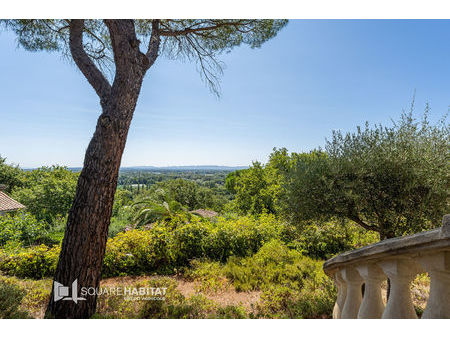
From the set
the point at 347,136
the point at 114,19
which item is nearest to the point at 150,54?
A: the point at 114,19

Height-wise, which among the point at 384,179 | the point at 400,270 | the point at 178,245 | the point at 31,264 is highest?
the point at 384,179

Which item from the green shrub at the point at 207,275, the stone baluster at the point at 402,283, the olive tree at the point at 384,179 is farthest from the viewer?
the green shrub at the point at 207,275

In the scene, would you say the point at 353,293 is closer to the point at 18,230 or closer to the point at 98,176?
the point at 98,176

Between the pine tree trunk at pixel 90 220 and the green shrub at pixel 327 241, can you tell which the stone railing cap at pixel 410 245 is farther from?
the green shrub at pixel 327 241

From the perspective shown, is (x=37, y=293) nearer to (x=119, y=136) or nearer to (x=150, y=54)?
(x=119, y=136)

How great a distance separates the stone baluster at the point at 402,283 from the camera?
101cm

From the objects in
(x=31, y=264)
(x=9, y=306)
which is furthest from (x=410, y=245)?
(x=31, y=264)

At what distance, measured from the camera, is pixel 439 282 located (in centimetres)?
84

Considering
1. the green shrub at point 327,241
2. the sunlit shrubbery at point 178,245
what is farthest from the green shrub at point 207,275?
the green shrub at point 327,241

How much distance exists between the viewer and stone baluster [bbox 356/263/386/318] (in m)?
1.20

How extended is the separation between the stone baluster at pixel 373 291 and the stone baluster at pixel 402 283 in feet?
0.50

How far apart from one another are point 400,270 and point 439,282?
0.60 feet
